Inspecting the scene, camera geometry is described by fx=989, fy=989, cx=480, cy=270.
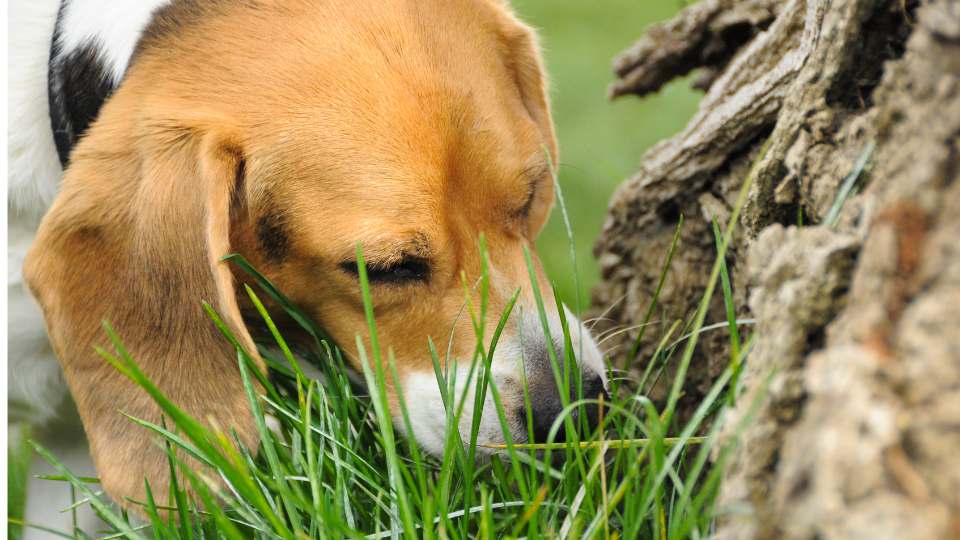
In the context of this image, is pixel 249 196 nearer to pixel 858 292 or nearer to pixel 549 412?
pixel 549 412

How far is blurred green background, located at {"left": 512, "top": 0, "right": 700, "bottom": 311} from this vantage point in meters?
4.53

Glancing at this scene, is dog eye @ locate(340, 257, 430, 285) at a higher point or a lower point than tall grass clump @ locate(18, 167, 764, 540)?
higher

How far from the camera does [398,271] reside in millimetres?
2342

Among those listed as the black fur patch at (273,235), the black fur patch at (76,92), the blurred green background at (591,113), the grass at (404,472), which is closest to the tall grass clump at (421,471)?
the grass at (404,472)

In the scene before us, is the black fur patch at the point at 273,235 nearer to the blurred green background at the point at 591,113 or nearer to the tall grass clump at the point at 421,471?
the tall grass clump at the point at 421,471

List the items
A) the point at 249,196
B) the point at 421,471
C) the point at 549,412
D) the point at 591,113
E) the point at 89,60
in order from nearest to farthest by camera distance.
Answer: the point at 421,471
the point at 549,412
the point at 249,196
the point at 89,60
the point at 591,113

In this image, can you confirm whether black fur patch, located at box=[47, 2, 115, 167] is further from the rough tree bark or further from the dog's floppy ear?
the rough tree bark

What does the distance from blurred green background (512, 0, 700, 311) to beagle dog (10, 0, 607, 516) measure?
1.31 m

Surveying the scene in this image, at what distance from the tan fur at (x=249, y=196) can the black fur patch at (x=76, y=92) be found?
0.46ft

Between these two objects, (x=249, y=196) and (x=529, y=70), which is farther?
(x=529, y=70)

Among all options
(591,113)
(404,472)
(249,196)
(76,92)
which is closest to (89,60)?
(76,92)

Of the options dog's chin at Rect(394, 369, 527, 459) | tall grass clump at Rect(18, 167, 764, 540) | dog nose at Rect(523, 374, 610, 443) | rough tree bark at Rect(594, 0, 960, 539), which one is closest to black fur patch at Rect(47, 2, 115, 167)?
tall grass clump at Rect(18, 167, 764, 540)

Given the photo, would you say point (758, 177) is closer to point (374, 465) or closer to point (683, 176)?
point (683, 176)

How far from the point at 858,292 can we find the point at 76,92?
6.70ft
